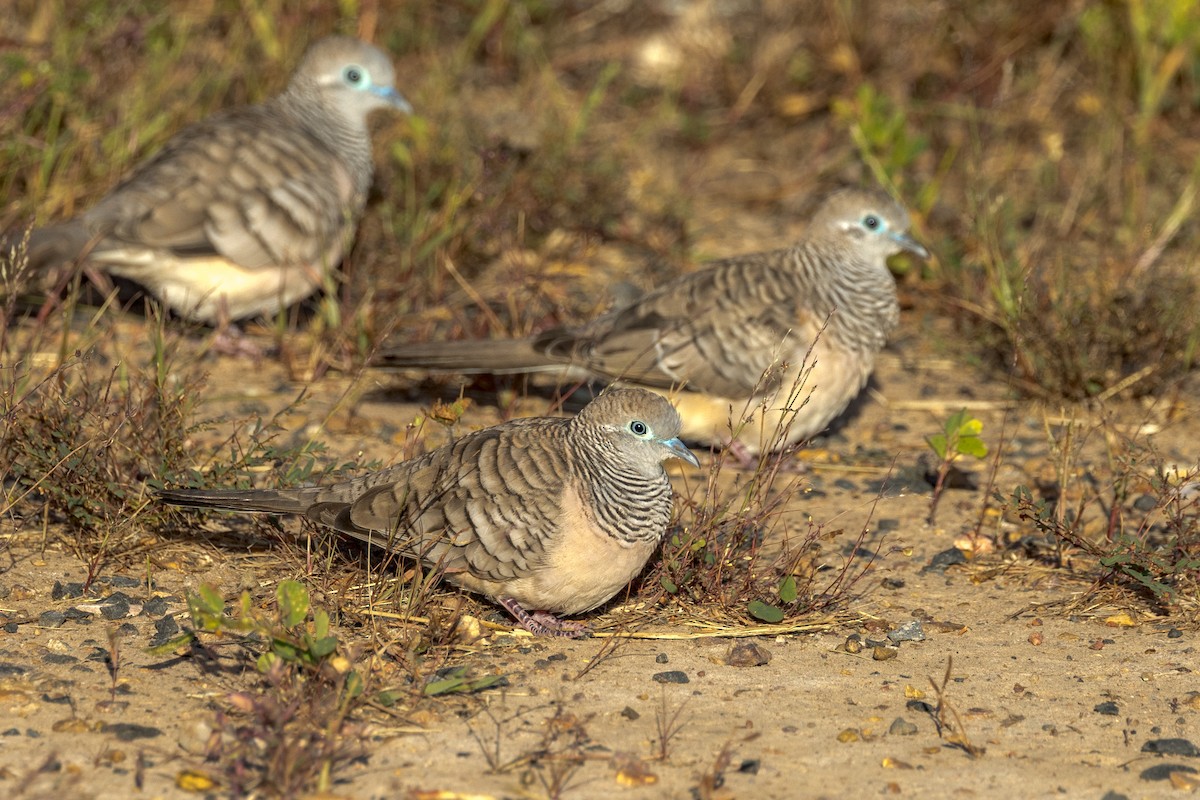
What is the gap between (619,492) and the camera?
12.9ft

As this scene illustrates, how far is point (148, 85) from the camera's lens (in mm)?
6816

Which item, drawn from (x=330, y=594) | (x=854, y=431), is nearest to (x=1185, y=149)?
(x=854, y=431)

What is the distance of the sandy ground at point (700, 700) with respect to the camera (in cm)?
330

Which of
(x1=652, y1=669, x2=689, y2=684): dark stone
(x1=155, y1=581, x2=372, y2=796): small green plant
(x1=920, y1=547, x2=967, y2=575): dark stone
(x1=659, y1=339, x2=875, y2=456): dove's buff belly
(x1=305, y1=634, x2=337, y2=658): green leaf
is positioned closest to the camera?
(x1=155, y1=581, x2=372, y2=796): small green plant

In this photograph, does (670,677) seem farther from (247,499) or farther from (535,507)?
(247,499)

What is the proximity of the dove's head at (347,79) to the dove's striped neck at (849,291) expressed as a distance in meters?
2.25

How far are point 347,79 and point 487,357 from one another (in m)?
2.03

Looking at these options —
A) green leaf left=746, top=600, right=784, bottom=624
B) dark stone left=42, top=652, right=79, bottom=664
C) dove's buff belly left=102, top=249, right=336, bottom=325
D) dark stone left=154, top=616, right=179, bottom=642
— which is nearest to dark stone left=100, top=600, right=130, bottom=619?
dark stone left=154, top=616, right=179, bottom=642

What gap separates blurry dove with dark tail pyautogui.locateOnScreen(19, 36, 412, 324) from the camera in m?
5.79

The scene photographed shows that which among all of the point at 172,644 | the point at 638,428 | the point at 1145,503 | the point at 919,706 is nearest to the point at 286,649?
the point at 172,644

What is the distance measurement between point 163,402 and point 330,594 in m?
0.85

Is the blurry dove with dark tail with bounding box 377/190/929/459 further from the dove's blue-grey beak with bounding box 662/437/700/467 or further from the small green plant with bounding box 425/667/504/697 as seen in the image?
the small green plant with bounding box 425/667/504/697

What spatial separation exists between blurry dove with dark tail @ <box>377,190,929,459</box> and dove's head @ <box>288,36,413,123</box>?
185 centimetres

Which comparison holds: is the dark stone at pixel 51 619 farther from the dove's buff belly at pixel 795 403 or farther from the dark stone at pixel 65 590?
the dove's buff belly at pixel 795 403
